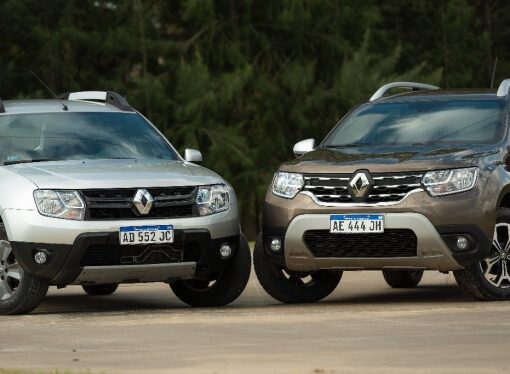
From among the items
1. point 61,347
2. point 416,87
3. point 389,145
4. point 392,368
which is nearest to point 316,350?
point 392,368

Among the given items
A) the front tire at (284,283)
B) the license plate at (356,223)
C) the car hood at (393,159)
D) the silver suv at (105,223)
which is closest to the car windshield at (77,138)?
the silver suv at (105,223)

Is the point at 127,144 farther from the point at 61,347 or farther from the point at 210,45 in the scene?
the point at 210,45

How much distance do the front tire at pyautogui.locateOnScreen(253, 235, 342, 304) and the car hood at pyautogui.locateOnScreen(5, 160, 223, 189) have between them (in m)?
0.87

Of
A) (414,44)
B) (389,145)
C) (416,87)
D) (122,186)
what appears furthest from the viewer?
(414,44)

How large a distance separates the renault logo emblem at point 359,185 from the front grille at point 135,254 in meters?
1.33

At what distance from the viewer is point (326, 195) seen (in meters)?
12.9

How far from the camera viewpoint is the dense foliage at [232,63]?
50062 millimetres

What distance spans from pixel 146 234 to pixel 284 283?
1664 millimetres

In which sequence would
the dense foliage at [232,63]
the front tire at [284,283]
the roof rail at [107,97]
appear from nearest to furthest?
the front tire at [284,283], the roof rail at [107,97], the dense foliage at [232,63]

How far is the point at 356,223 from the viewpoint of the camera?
41.4ft

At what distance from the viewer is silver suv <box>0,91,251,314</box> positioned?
1231cm

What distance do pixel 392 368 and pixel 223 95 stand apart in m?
41.8

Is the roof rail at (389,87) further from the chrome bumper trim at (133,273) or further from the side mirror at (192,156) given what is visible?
the chrome bumper trim at (133,273)

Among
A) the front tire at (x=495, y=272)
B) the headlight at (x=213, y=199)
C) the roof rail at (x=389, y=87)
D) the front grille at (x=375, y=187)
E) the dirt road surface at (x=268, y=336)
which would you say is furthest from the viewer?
the roof rail at (x=389, y=87)
